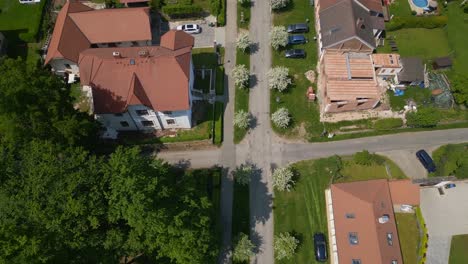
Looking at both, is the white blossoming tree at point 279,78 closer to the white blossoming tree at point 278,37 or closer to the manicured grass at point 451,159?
the white blossoming tree at point 278,37

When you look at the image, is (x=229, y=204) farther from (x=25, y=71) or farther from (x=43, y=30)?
(x=43, y=30)

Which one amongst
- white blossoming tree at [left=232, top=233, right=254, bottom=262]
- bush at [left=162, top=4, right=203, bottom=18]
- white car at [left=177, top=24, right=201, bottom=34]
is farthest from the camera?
bush at [left=162, top=4, right=203, bottom=18]

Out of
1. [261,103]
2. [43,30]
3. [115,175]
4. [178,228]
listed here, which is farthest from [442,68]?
[43,30]

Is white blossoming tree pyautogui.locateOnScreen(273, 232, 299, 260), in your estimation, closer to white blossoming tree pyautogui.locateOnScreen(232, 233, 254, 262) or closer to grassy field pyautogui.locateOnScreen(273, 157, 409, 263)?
grassy field pyautogui.locateOnScreen(273, 157, 409, 263)

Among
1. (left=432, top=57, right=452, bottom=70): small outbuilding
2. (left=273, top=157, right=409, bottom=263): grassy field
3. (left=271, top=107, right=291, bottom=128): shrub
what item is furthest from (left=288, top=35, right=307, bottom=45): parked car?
(left=432, top=57, right=452, bottom=70): small outbuilding

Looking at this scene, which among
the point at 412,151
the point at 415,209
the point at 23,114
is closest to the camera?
the point at 23,114

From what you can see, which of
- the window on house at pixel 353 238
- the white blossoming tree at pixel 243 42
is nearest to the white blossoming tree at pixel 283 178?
the window on house at pixel 353 238
